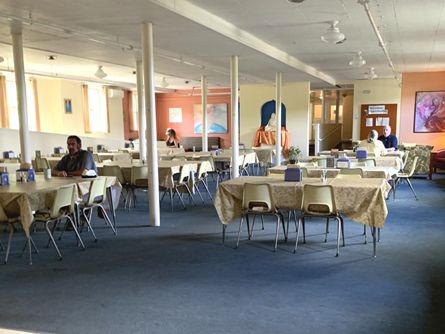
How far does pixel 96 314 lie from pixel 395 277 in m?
2.71

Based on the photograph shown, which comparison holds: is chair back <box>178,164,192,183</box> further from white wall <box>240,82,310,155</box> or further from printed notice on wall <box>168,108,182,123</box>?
printed notice on wall <box>168,108,182,123</box>

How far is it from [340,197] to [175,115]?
15.7 metres

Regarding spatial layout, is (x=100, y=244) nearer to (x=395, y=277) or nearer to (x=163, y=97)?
(x=395, y=277)

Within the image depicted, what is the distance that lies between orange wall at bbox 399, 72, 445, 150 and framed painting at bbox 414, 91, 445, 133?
5.3 inches

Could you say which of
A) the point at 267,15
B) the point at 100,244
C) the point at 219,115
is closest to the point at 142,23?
the point at 267,15

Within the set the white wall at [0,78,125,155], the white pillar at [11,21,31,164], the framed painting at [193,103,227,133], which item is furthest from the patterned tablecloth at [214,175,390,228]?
the framed painting at [193,103,227,133]

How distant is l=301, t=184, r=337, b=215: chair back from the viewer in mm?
4531

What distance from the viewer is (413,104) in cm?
1270

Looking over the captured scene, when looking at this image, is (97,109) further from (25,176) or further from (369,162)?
(369,162)

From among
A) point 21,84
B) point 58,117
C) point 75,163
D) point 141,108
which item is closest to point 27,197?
point 75,163

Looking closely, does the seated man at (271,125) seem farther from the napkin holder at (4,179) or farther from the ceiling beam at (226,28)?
the napkin holder at (4,179)

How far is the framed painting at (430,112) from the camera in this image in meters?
12.5

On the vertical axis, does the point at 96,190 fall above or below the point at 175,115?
below

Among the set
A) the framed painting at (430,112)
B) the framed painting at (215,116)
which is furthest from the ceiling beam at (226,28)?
the framed painting at (215,116)
